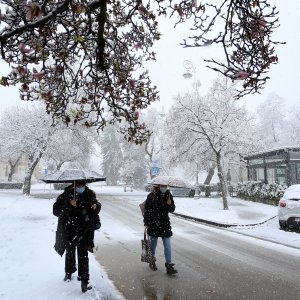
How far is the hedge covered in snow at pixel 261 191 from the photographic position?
23.9 metres

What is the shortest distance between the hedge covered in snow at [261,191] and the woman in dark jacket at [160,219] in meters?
16.9

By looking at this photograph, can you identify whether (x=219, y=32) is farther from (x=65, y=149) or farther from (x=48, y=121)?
(x=65, y=149)

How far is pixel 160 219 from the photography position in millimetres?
7922

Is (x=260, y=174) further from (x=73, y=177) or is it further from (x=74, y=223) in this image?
(x=74, y=223)

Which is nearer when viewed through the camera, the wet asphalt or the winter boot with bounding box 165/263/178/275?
the wet asphalt

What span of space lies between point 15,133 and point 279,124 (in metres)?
44.4

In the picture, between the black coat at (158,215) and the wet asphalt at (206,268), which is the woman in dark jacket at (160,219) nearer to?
the black coat at (158,215)

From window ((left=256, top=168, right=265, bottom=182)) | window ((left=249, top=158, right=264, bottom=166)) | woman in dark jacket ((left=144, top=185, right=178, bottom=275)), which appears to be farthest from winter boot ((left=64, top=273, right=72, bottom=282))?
window ((left=256, top=168, right=265, bottom=182))

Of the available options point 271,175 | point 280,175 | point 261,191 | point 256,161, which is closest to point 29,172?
point 256,161

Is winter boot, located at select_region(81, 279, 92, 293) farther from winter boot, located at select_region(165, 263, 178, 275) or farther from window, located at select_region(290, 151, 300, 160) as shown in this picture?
window, located at select_region(290, 151, 300, 160)

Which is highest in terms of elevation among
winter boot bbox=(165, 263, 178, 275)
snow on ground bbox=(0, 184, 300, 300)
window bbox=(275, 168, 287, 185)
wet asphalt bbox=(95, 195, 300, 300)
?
window bbox=(275, 168, 287, 185)

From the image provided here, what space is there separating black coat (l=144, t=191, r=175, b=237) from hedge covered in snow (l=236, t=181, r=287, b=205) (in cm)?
1698

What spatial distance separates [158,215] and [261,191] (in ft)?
66.7

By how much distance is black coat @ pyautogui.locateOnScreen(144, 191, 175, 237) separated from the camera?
7.87 m
